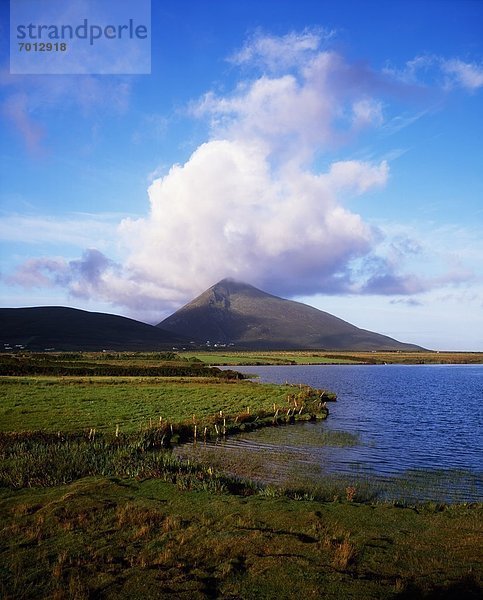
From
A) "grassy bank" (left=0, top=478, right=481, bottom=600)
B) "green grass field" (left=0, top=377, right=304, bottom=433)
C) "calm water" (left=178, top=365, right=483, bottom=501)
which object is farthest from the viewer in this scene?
"green grass field" (left=0, top=377, right=304, bottom=433)

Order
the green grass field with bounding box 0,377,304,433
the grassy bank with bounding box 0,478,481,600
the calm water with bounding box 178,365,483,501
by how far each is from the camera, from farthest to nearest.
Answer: the green grass field with bounding box 0,377,304,433
the calm water with bounding box 178,365,483,501
the grassy bank with bounding box 0,478,481,600

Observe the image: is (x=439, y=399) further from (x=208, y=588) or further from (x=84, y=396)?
(x=208, y=588)

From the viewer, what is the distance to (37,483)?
73.8 ft

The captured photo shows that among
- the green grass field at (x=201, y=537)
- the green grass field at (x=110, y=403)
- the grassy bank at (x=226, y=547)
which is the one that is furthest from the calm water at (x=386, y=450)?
the green grass field at (x=110, y=403)

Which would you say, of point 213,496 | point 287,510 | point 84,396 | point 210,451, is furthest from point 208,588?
point 84,396

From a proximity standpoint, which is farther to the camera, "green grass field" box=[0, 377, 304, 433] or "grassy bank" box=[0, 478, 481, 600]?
"green grass field" box=[0, 377, 304, 433]

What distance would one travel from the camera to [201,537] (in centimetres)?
1567

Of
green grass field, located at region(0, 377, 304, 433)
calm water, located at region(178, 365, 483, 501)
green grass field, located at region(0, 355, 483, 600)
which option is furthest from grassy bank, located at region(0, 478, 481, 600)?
green grass field, located at region(0, 377, 304, 433)

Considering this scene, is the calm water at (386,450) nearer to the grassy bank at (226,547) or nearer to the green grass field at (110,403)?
the grassy bank at (226,547)

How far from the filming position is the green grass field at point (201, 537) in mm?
12523

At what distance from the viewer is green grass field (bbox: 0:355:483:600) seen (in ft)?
41.1

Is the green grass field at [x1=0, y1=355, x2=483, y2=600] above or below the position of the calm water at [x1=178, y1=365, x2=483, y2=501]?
above

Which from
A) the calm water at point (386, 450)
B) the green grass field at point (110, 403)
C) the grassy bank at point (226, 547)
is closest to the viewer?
the grassy bank at point (226, 547)

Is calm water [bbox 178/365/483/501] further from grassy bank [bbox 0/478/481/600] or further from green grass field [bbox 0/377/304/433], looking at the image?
green grass field [bbox 0/377/304/433]
